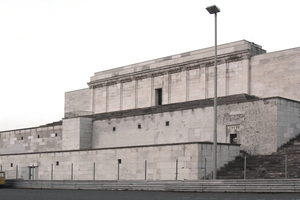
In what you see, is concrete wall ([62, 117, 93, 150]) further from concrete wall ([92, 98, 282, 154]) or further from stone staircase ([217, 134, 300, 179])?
stone staircase ([217, 134, 300, 179])

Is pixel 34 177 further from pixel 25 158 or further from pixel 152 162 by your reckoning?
pixel 152 162

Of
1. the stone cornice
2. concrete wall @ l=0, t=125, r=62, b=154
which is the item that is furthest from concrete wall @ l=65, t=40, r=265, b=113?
concrete wall @ l=0, t=125, r=62, b=154

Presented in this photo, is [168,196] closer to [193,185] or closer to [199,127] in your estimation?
[193,185]

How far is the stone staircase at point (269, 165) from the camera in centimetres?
3125

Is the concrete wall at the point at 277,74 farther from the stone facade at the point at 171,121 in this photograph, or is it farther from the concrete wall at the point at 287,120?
the concrete wall at the point at 287,120

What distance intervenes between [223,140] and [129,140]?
12.0 meters

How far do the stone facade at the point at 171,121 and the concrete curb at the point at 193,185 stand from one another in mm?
3212

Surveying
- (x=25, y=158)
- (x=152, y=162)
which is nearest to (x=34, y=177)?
(x=25, y=158)

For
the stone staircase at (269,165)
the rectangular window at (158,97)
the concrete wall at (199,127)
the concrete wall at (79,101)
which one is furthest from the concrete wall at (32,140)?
the stone staircase at (269,165)

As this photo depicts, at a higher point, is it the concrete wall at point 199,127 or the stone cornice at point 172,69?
the stone cornice at point 172,69

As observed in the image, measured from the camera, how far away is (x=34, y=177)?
165ft

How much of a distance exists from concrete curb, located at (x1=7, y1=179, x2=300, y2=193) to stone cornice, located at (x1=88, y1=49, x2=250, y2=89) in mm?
21834

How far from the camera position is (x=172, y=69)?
55.7 meters

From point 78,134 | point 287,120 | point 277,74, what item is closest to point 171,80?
point 78,134
